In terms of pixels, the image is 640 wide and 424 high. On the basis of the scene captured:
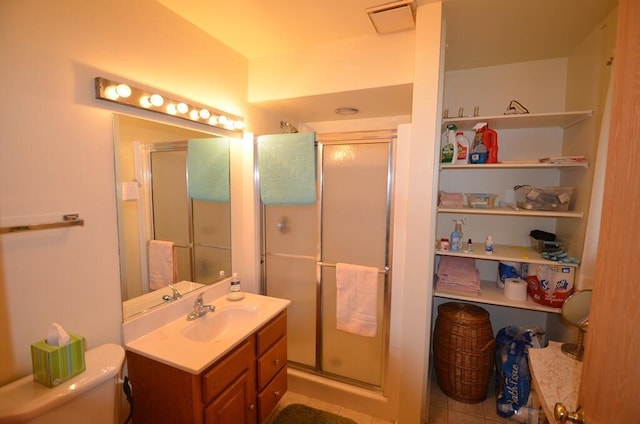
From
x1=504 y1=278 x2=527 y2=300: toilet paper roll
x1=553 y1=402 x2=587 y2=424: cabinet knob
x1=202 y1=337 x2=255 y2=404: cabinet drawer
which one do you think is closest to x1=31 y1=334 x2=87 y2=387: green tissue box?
x1=202 y1=337 x2=255 y2=404: cabinet drawer

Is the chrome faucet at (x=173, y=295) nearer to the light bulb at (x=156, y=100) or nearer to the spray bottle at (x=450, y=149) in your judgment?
the light bulb at (x=156, y=100)

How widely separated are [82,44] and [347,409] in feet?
8.36

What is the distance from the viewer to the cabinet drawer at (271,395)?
5.40ft

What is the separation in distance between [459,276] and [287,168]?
1.49 m

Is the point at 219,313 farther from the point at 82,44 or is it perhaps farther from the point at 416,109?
the point at 416,109

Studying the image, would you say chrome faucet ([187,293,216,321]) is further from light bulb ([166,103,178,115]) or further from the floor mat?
light bulb ([166,103,178,115])

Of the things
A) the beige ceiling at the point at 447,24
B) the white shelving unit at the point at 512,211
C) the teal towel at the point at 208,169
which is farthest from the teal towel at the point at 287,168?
the white shelving unit at the point at 512,211

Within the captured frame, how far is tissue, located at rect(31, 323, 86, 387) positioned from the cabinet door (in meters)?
0.57

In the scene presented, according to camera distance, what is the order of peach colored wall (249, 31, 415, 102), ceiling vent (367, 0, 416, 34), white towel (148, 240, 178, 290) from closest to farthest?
1. ceiling vent (367, 0, 416, 34)
2. white towel (148, 240, 178, 290)
3. peach colored wall (249, 31, 415, 102)

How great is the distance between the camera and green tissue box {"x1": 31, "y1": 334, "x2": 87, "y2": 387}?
935 millimetres

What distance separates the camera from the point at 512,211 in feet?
5.94

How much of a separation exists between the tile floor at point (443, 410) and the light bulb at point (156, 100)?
2.07 metres

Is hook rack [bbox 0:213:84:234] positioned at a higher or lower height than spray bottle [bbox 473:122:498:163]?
lower

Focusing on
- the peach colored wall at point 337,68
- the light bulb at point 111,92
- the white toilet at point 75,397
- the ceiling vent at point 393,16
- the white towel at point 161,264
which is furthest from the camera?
the peach colored wall at point 337,68
